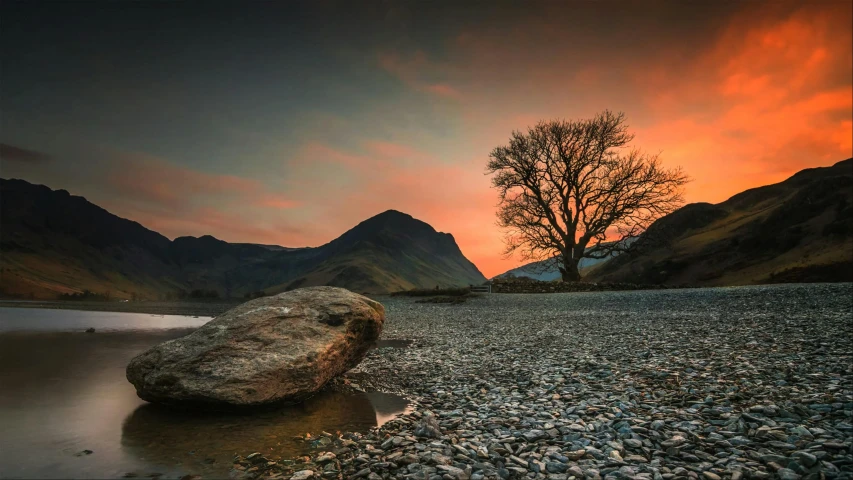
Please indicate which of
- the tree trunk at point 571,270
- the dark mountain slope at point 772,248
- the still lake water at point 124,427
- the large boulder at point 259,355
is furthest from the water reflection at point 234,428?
the dark mountain slope at point 772,248

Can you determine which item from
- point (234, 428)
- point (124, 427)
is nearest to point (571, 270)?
point (234, 428)

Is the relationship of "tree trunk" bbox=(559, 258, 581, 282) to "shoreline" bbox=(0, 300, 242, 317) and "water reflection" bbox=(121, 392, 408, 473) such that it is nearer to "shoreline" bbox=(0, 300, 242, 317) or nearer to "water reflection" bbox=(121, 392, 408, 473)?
"shoreline" bbox=(0, 300, 242, 317)

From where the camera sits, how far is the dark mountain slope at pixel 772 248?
35.3 meters

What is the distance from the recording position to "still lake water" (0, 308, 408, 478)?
19.4 ft

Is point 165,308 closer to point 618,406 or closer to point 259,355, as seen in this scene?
point 259,355

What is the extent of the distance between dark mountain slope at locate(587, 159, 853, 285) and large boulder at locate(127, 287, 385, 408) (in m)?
40.5

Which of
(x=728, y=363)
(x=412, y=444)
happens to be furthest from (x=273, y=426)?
(x=728, y=363)

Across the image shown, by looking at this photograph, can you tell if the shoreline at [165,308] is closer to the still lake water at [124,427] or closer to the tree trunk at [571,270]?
the still lake water at [124,427]

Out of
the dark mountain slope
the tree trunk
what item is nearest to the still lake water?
the tree trunk

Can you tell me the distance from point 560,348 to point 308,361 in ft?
28.8

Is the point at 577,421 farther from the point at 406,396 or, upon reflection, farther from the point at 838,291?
the point at 838,291

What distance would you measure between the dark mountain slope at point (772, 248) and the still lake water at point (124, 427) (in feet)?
136

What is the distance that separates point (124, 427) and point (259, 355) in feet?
8.81

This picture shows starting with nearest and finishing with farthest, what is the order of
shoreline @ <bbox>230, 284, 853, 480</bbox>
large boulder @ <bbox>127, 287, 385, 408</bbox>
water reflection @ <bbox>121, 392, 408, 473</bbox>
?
shoreline @ <bbox>230, 284, 853, 480</bbox>
water reflection @ <bbox>121, 392, 408, 473</bbox>
large boulder @ <bbox>127, 287, 385, 408</bbox>
